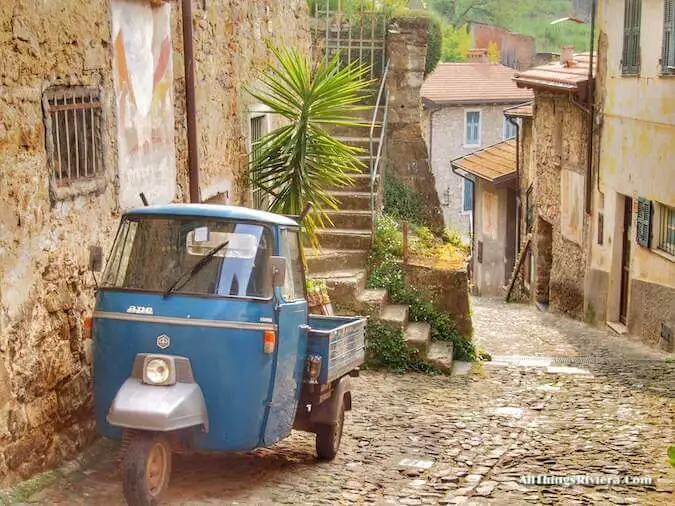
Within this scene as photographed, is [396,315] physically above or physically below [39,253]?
below

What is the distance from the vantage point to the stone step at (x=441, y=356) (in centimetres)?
1170

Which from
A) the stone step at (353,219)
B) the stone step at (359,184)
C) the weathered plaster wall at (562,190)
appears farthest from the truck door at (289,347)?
the weathered plaster wall at (562,190)

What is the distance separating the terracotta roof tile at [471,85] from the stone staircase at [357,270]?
2325 cm

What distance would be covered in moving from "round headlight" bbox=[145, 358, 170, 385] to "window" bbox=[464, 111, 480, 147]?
110 ft

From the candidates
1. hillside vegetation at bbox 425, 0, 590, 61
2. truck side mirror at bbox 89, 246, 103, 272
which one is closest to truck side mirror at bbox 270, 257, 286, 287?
truck side mirror at bbox 89, 246, 103, 272

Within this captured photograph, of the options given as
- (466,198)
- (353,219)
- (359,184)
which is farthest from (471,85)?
(353,219)

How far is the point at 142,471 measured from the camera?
574cm

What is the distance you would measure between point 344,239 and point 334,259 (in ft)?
1.79

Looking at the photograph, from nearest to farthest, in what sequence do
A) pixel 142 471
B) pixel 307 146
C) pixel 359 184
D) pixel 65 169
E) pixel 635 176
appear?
pixel 142 471 < pixel 65 169 < pixel 307 146 < pixel 359 184 < pixel 635 176

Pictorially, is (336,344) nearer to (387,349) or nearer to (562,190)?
(387,349)

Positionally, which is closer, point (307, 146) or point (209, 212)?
point (209, 212)

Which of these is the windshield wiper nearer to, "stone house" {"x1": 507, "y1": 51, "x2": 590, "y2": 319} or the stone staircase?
the stone staircase

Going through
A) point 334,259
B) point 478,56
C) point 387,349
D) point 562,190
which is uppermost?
point 478,56

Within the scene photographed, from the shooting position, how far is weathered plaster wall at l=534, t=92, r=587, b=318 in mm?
19500
